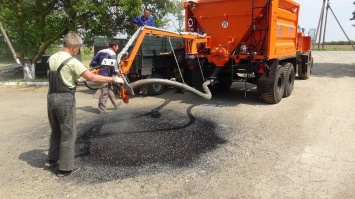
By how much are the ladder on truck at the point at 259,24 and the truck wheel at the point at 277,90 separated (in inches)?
31.2

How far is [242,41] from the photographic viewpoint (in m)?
7.05

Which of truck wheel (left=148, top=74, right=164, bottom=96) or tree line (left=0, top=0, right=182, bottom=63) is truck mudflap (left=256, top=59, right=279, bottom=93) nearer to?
truck wheel (left=148, top=74, right=164, bottom=96)

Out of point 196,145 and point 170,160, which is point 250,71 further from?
point 170,160

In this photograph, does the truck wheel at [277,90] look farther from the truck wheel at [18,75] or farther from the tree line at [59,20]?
the truck wheel at [18,75]

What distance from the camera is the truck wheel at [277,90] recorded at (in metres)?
7.02

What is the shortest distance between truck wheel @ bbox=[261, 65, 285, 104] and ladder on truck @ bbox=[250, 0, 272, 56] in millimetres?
794

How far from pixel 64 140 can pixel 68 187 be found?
584 millimetres

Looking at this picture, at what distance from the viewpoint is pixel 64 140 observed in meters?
3.63

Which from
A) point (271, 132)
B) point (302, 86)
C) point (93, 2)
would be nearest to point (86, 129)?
point (271, 132)

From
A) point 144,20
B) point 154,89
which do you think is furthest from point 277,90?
point 144,20

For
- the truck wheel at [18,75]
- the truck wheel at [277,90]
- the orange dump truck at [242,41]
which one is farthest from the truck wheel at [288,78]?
the truck wheel at [18,75]

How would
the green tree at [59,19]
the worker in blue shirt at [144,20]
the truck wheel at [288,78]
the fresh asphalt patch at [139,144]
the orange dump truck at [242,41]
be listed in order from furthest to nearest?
the green tree at [59,19] → the worker in blue shirt at [144,20] → the truck wheel at [288,78] → the orange dump truck at [242,41] → the fresh asphalt patch at [139,144]

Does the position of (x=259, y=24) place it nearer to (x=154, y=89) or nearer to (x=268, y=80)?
(x=268, y=80)

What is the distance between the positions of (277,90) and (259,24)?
5.49 feet
